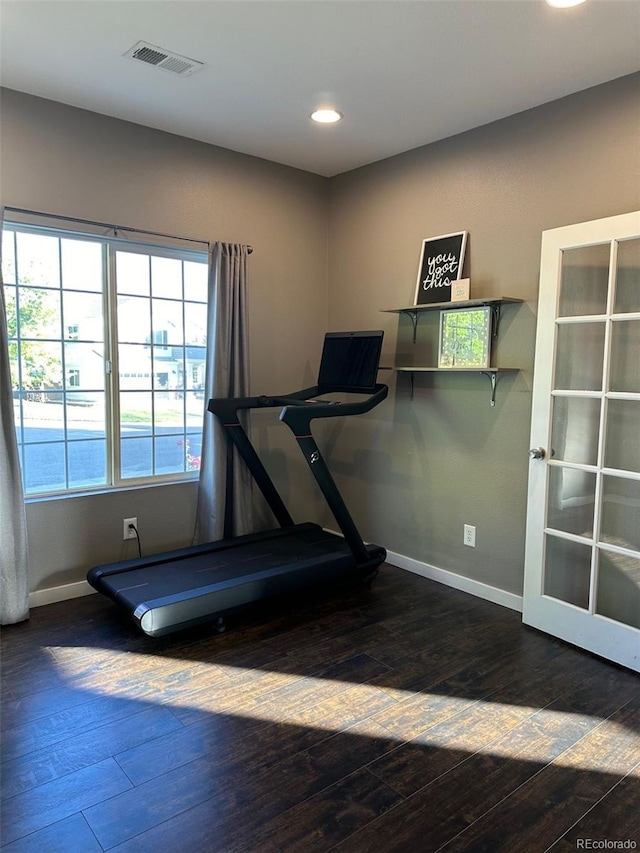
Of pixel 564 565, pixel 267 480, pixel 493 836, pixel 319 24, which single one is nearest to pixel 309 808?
pixel 493 836

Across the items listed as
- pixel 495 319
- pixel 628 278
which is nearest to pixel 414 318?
pixel 495 319

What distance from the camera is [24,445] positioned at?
326cm

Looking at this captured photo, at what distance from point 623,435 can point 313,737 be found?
1.90 m

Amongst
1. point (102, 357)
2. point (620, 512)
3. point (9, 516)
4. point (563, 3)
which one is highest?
point (563, 3)

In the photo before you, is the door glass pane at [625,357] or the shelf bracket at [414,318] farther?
the shelf bracket at [414,318]

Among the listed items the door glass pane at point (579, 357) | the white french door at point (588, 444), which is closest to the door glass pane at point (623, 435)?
the white french door at point (588, 444)

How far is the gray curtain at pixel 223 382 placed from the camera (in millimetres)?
3779

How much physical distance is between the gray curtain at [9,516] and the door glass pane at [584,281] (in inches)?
111

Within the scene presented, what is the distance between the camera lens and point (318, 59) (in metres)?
2.65

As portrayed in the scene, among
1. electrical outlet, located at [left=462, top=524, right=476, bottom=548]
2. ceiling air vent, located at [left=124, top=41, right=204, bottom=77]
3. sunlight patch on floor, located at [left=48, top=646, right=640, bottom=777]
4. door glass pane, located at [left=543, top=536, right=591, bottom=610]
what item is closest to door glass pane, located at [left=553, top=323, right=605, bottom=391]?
door glass pane, located at [left=543, top=536, right=591, bottom=610]

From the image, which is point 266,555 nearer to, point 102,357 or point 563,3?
point 102,357

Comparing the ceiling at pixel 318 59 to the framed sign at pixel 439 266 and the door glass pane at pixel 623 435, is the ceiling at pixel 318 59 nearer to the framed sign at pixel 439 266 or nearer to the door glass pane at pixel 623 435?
the framed sign at pixel 439 266

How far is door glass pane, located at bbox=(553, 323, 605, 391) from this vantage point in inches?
111

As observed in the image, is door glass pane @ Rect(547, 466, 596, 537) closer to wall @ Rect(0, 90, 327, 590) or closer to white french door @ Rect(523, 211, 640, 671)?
white french door @ Rect(523, 211, 640, 671)
